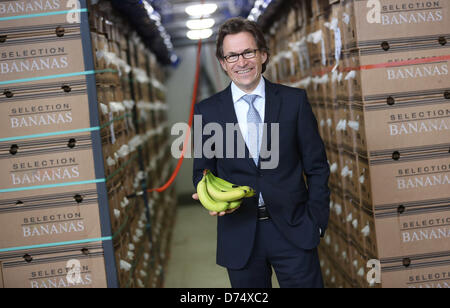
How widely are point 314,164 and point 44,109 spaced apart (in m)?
1.44

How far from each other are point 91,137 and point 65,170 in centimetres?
23

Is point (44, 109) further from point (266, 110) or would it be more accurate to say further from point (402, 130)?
point (402, 130)

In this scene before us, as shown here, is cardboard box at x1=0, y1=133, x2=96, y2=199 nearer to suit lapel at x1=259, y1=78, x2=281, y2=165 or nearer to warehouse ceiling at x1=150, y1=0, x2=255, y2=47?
suit lapel at x1=259, y1=78, x2=281, y2=165

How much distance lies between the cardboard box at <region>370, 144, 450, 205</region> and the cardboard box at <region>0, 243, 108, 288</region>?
1.57 metres

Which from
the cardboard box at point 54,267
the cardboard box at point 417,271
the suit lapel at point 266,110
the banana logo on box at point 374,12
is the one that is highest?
the banana logo on box at point 374,12

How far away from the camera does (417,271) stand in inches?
105

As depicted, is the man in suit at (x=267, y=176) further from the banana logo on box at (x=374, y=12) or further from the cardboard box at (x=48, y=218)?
the cardboard box at (x=48, y=218)

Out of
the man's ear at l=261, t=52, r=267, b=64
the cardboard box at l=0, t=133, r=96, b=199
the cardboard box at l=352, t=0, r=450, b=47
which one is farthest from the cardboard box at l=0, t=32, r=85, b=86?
the cardboard box at l=352, t=0, r=450, b=47

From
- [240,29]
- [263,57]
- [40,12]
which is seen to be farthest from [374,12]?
[40,12]

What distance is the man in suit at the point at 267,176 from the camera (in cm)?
215

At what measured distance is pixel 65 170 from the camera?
2615mm

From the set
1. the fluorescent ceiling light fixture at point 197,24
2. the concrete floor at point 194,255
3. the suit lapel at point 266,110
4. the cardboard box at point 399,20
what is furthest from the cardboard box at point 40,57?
the fluorescent ceiling light fixture at point 197,24

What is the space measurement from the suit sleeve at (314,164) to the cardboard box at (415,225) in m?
0.61

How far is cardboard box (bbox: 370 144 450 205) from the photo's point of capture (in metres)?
2.62
